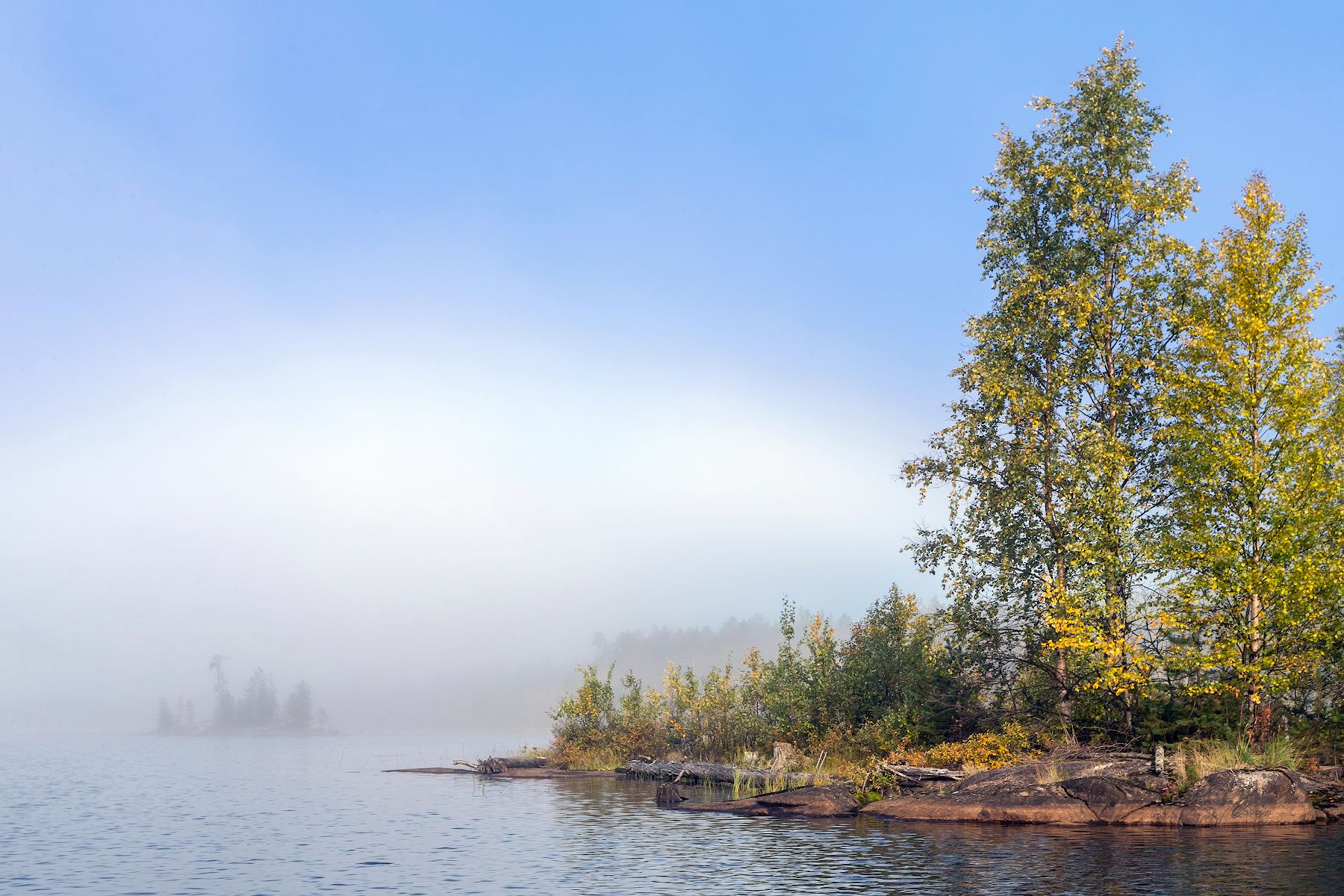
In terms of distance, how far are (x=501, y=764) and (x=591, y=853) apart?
3558 centimetres

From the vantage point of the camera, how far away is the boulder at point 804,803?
34625mm

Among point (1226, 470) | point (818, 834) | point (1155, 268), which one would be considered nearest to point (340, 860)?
point (818, 834)

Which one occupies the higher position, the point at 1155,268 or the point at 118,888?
the point at 1155,268

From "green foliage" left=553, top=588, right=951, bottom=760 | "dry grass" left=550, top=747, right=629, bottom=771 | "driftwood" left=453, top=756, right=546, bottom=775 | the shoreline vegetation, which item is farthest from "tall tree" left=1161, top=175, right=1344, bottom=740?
"driftwood" left=453, top=756, right=546, bottom=775

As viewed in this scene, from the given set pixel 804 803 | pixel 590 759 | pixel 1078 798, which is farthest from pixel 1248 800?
pixel 590 759

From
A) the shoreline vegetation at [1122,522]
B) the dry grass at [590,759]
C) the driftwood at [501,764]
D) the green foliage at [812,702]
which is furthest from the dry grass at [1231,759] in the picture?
the driftwood at [501,764]

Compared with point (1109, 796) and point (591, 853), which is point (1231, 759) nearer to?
point (1109, 796)

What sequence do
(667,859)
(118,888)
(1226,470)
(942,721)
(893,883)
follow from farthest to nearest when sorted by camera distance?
1. (942,721)
2. (1226,470)
3. (667,859)
4. (118,888)
5. (893,883)

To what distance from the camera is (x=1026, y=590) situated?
38.8 metres

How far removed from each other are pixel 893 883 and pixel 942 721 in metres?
23.0

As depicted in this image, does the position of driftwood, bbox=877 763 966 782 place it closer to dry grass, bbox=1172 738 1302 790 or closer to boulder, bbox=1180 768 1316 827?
dry grass, bbox=1172 738 1302 790

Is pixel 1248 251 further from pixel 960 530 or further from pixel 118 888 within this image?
pixel 118 888

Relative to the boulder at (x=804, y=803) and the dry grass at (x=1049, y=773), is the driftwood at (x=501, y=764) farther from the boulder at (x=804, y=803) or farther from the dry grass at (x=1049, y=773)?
the dry grass at (x=1049, y=773)

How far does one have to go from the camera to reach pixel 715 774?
151 ft
